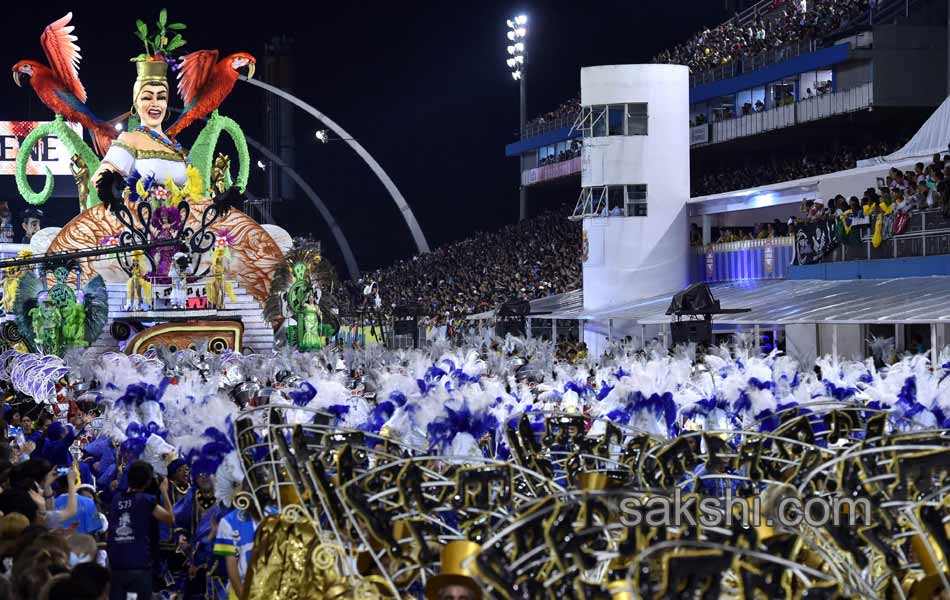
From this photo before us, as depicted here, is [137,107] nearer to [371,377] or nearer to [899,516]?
[371,377]

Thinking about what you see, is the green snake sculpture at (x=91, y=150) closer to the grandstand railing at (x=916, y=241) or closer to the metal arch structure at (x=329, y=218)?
the metal arch structure at (x=329, y=218)

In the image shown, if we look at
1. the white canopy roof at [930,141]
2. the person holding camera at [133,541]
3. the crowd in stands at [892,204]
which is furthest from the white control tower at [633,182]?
the person holding camera at [133,541]

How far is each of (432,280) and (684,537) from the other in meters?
54.1

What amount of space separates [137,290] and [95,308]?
226cm

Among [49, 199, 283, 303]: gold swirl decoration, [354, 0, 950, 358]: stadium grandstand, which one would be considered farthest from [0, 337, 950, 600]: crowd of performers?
[49, 199, 283, 303]: gold swirl decoration

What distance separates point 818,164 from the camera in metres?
45.7

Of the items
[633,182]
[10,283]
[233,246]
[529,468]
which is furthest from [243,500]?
[233,246]

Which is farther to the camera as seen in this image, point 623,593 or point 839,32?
point 839,32

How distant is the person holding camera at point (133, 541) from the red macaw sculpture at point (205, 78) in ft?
151

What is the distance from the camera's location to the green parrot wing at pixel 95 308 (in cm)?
4100

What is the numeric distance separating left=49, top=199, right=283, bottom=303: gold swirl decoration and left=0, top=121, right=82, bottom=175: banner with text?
29.2 metres

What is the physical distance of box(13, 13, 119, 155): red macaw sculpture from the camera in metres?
52.9

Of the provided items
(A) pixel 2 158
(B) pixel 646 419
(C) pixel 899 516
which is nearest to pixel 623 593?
(C) pixel 899 516

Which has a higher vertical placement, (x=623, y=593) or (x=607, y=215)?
(x=607, y=215)
